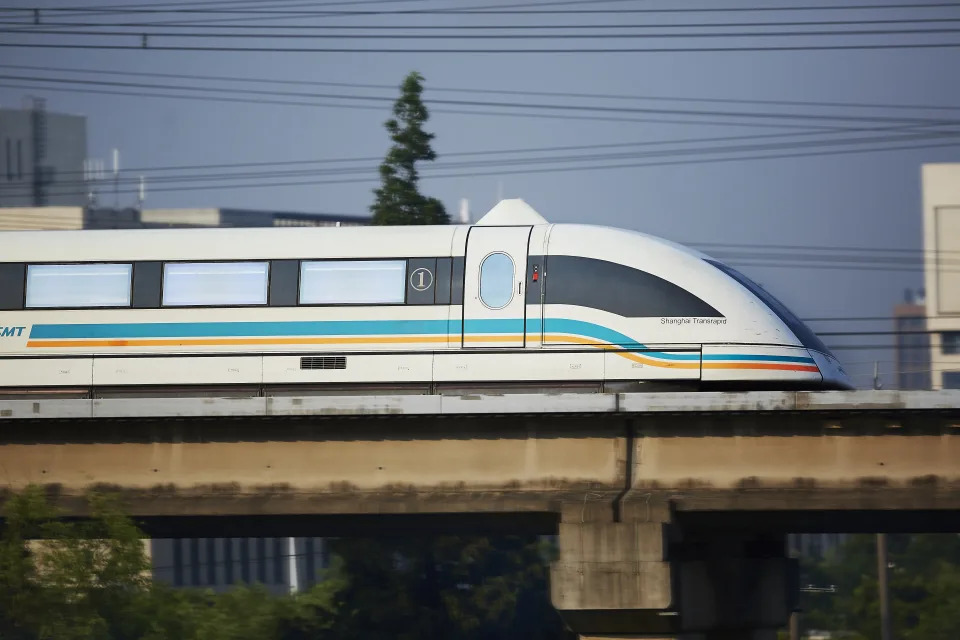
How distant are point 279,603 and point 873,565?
177 feet

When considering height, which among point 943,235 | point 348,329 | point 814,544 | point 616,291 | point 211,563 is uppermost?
point 943,235

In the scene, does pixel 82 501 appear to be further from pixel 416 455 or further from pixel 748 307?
pixel 748 307

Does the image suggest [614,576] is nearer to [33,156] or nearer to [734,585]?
[734,585]

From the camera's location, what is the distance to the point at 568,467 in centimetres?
2066

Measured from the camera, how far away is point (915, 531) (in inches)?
963

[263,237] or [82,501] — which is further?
[263,237]

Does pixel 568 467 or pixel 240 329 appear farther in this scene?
pixel 240 329

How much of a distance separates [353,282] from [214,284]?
252 centimetres

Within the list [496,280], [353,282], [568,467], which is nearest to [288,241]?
[353,282]

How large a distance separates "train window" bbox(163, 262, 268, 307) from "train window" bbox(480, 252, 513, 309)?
3.88 meters

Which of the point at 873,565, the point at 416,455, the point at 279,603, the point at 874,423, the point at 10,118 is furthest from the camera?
the point at 10,118

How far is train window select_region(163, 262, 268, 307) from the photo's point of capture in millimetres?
23312

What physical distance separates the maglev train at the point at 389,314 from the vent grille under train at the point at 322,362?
0.08 ft

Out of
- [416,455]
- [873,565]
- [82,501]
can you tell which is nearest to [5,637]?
[82,501]
